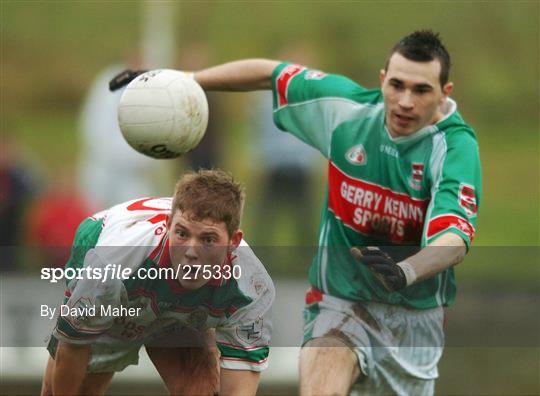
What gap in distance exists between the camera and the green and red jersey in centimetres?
676

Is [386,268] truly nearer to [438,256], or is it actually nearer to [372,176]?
[438,256]

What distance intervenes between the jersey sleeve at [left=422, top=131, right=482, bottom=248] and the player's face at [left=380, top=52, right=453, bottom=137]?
0.15 meters

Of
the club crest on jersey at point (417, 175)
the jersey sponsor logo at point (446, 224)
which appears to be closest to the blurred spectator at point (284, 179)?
the club crest on jersey at point (417, 175)

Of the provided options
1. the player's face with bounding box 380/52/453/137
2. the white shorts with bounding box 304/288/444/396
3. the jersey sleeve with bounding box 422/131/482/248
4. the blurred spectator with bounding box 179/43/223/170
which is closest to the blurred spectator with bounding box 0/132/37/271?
the blurred spectator with bounding box 179/43/223/170

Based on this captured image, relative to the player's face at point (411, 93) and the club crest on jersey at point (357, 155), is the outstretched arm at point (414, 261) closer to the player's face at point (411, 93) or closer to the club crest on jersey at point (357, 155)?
the player's face at point (411, 93)

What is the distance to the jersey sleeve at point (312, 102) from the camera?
7.16 meters

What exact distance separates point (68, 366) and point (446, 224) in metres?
1.90

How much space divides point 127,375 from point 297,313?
6.58ft

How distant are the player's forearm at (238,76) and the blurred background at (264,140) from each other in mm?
1521

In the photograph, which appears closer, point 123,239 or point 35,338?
point 123,239

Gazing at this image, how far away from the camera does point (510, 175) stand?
61.6ft

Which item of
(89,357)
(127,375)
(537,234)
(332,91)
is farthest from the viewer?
(537,234)

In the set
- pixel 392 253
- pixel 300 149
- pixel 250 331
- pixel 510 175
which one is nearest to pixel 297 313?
pixel 392 253

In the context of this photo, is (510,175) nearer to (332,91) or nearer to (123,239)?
(332,91)
